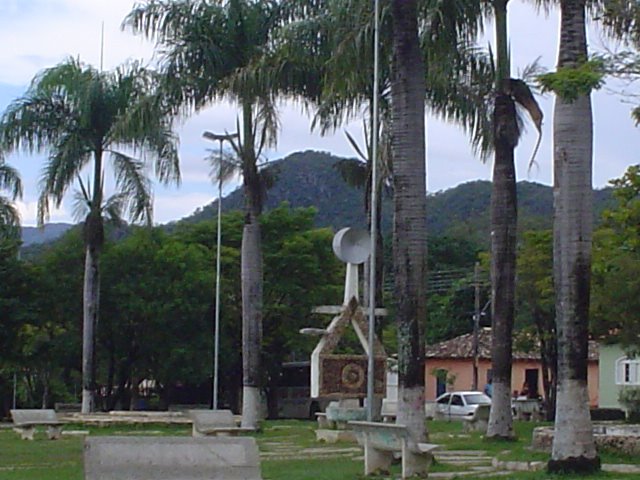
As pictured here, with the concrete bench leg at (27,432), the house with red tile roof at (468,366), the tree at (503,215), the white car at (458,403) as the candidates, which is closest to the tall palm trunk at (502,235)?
the tree at (503,215)

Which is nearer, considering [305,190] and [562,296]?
[562,296]

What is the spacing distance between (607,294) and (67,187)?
19994 mm

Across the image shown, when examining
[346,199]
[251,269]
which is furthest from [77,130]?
[346,199]

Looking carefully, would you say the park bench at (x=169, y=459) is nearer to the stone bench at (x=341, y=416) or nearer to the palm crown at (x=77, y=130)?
the stone bench at (x=341, y=416)

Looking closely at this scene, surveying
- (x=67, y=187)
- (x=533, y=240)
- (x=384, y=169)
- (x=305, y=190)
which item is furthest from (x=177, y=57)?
(x=305, y=190)

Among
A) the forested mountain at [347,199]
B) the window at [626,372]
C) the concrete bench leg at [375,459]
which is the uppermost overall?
the forested mountain at [347,199]

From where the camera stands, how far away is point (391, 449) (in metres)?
18.3

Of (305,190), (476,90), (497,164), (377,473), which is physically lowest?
(377,473)

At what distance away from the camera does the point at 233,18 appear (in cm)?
3334

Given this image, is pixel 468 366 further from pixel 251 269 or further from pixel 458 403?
pixel 251 269

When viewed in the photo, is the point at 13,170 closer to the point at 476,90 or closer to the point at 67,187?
the point at 67,187

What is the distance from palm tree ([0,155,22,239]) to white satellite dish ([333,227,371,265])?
2170 cm

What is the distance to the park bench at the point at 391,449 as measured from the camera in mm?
17828

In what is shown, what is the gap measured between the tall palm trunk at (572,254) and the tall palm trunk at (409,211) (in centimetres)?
272
